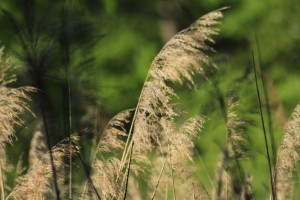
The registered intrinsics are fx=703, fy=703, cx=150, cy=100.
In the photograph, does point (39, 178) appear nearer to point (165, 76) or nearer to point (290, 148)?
point (165, 76)

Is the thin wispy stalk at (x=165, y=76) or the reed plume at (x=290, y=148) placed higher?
the thin wispy stalk at (x=165, y=76)

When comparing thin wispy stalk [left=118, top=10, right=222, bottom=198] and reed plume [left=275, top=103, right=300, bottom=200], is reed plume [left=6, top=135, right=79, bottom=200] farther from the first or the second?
reed plume [left=275, top=103, right=300, bottom=200]

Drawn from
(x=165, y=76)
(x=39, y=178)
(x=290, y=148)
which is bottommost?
(x=39, y=178)


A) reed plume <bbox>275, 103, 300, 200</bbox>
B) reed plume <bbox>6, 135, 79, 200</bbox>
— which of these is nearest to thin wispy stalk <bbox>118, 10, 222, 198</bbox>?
reed plume <bbox>6, 135, 79, 200</bbox>

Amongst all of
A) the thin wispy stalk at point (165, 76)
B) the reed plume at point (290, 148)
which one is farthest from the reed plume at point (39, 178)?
the reed plume at point (290, 148)

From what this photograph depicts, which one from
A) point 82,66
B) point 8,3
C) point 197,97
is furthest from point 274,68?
point 82,66

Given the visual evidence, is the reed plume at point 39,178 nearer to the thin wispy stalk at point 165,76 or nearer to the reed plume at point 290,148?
the thin wispy stalk at point 165,76

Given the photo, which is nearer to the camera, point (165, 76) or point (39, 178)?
point (165, 76)

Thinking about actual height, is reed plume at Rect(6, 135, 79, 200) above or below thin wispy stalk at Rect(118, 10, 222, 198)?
below

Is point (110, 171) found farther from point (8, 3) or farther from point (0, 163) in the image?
point (8, 3)

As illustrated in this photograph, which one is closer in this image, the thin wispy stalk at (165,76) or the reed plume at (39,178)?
the thin wispy stalk at (165,76)

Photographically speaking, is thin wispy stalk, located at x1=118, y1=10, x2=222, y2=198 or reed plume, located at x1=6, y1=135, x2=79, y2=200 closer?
thin wispy stalk, located at x1=118, y1=10, x2=222, y2=198

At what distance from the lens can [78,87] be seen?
179 inches

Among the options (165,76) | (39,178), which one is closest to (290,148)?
(165,76)
